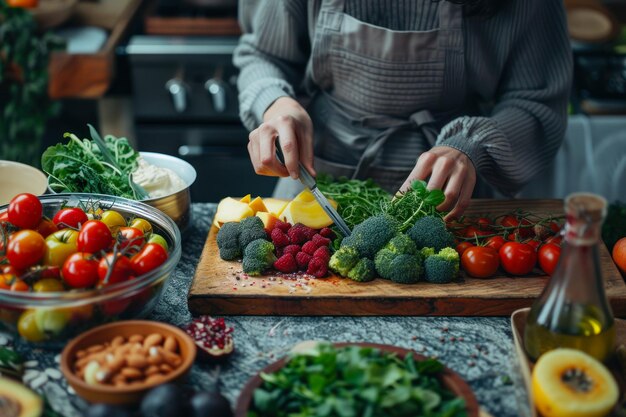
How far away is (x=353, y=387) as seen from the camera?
1.12 metres

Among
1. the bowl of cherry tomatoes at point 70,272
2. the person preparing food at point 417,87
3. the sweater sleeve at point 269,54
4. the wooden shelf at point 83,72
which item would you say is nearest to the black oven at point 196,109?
the wooden shelf at point 83,72

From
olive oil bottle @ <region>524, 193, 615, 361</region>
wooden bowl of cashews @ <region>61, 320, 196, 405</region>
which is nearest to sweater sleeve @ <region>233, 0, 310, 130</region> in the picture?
wooden bowl of cashews @ <region>61, 320, 196, 405</region>

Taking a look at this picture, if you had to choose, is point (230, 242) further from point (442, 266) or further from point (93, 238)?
point (442, 266)

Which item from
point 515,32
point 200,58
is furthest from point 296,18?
point 200,58

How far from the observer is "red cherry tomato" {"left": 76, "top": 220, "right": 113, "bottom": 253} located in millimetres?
1386

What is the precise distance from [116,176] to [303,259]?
0.54 m

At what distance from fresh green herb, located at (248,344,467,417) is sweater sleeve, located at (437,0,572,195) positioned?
0.83 metres

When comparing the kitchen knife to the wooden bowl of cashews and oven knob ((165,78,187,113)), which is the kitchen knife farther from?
oven knob ((165,78,187,113))

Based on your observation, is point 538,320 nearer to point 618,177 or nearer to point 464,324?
point 464,324

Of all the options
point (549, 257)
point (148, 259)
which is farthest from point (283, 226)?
point (549, 257)

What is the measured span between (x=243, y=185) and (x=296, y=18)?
1254 millimetres

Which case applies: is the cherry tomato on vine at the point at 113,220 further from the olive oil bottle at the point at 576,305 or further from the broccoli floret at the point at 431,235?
the olive oil bottle at the point at 576,305

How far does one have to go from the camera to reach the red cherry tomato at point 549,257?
1.56 m

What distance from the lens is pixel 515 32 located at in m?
1.92
